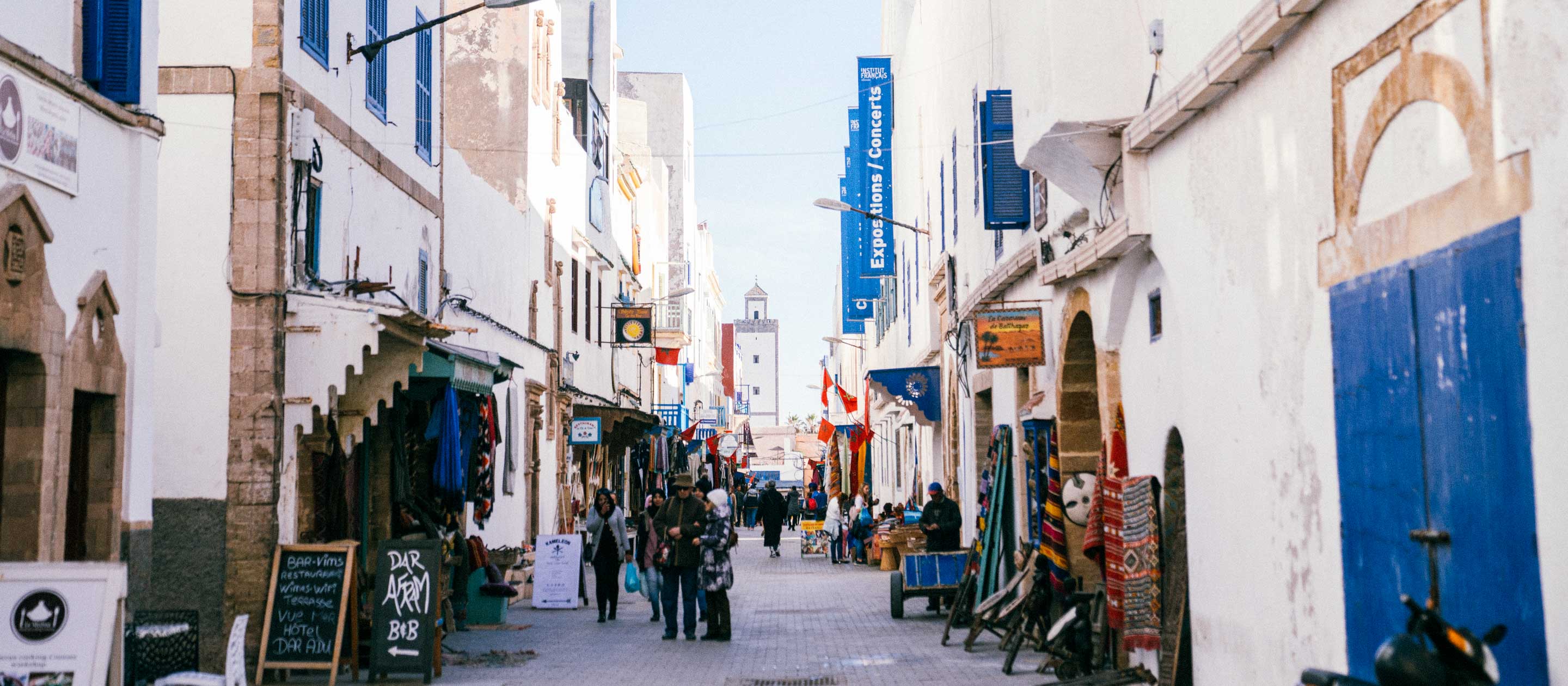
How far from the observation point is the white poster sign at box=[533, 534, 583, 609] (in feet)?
64.0

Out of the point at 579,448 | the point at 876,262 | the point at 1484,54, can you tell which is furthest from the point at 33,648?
the point at 876,262

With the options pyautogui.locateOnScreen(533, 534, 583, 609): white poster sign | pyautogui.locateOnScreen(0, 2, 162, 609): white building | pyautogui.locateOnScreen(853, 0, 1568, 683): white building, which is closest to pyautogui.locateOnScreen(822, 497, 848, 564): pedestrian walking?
pyautogui.locateOnScreen(533, 534, 583, 609): white poster sign

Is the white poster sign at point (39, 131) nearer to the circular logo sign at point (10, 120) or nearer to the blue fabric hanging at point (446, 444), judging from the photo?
the circular logo sign at point (10, 120)

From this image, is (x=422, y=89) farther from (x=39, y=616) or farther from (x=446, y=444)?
(x=39, y=616)

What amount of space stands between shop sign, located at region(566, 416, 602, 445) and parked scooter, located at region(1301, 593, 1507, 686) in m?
23.4

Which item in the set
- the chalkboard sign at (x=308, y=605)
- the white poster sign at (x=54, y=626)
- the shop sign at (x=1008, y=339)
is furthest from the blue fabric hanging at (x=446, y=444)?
the white poster sign at (x=54, y=626)

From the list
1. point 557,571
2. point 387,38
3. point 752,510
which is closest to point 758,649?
point 557,571

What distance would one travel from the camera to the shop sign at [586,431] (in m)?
27.5

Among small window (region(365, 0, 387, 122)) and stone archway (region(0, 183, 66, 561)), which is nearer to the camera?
stone archway (region(0, 183, 66, 561))

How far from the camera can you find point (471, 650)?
14.7 meters

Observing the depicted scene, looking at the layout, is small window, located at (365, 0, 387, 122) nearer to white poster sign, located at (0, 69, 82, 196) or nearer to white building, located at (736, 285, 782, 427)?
white poster sign, located at (0, 69, 82, 196)

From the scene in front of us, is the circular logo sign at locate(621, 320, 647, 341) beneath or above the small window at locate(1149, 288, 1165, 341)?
above

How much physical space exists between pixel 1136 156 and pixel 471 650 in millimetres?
8148

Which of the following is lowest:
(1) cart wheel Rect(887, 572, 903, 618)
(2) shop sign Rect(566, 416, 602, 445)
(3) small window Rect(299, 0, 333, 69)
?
(1) cart wheel Rect(887, 572, 903, 618)
